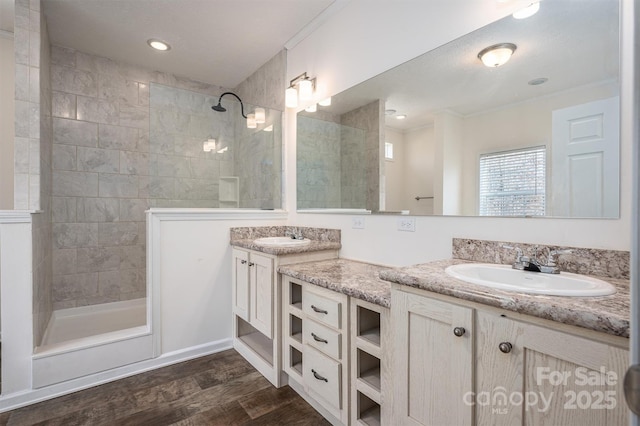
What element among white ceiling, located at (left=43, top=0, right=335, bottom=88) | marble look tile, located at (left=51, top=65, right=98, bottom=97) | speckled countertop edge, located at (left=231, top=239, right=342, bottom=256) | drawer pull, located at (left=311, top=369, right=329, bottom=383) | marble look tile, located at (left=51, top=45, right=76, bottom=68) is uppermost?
white ceiling, located at (left=43, top=0, right=335, bottom=88)

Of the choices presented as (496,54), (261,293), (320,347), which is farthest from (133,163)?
(496,54)

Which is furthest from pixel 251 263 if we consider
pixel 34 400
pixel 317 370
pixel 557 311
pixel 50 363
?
pixel 557 311

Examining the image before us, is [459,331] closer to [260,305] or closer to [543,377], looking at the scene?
[543,377]

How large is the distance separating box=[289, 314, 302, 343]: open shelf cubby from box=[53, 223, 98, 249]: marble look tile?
2386 millimetres

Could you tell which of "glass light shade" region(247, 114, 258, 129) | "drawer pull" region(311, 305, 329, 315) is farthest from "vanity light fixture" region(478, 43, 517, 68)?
"glass light shade" region(247, 114, 258, 129)

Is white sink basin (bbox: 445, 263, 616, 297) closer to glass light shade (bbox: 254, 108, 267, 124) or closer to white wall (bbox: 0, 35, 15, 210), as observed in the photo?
glass light shade (bbox: 254, 108, 267, 124)

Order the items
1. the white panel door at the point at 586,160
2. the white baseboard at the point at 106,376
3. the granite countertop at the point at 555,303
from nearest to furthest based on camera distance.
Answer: the granite countertop at the point at 555,303, the white panel door at the point at 586,160, the white baseboard at the point at 106,376

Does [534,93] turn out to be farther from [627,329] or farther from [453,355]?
[453,355]

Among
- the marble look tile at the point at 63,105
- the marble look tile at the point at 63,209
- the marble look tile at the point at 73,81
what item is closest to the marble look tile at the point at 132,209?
the marble look tile at the point at 63,209

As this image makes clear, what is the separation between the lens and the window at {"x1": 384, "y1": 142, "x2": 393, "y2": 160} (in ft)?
6.29

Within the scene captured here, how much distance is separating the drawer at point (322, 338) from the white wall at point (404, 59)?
600 mm

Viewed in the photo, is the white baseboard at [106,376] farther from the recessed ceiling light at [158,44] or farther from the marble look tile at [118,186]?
the recessed ceiling light at [158,44]

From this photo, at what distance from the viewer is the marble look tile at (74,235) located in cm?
288

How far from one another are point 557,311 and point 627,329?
0.41 feet
